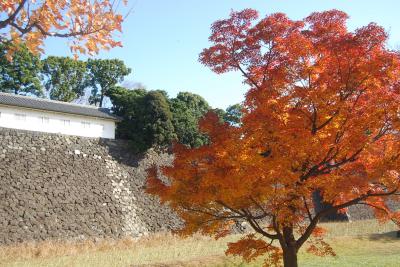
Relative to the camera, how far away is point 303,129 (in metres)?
8.45

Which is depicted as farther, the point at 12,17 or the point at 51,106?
the point at 51,106

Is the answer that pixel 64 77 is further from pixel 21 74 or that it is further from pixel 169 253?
pixel 169 253

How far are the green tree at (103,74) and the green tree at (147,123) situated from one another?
1467cm

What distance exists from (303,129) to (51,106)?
2109 cm

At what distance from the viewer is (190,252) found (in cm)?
1770

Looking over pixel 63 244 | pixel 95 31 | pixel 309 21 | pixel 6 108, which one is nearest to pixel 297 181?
pixel 309 21

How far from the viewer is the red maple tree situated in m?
8.18

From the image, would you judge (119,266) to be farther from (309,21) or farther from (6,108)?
(6,108)

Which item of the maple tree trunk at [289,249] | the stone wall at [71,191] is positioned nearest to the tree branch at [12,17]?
the maple tree trunk at [289,249]

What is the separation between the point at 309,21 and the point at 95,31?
600cm

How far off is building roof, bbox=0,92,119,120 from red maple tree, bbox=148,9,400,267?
17937 millimetres

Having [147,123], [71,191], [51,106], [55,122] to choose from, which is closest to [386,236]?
[147,123]

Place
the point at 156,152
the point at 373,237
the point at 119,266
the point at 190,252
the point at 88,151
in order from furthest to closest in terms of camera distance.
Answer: the point at 156,152
the point at 88,151
the point at 373,237
the point at 190,252
the point at 119,266

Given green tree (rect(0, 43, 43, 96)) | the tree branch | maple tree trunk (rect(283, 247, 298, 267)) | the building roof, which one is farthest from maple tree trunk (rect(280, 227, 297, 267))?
green tree (rect(0, 43, 43, 96))
